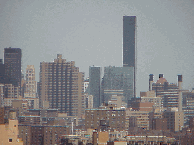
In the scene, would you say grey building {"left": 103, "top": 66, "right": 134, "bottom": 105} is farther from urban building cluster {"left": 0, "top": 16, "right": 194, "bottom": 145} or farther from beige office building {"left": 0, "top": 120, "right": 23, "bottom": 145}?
beige office building {"left": 0, "top": 120, "right": 23, "bottom": 145}

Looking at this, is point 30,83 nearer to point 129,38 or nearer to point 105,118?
point 129,38

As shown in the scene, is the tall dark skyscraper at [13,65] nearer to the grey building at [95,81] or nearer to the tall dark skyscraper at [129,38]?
the grey building at [95,81]

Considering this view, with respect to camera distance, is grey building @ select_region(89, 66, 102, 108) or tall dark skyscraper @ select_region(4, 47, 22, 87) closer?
tall dark skyscraper @ select_region(4, 47, 22, 87)

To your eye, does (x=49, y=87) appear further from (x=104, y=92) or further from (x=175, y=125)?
(x=175, y=125)

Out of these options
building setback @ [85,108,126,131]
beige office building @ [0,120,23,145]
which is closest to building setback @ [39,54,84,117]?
building setback @ [85,108,126,131]

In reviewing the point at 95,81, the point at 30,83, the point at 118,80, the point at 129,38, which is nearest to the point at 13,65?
the point at 30,83

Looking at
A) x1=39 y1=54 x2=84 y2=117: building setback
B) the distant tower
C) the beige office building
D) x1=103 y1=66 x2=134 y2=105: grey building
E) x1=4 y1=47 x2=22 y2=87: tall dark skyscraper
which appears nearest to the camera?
the beige office building
